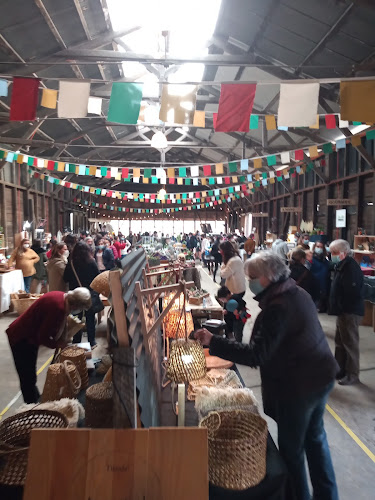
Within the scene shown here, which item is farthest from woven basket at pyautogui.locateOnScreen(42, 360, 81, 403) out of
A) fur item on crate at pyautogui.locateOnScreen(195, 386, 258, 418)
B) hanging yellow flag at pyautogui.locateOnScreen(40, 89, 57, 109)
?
hanging yellow flag at pyautogui.locateOnScreen(40, 89, 57, 109)

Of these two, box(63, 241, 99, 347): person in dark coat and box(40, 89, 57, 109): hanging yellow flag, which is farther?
box(40, 89, 57, 109): hanging yellow flag

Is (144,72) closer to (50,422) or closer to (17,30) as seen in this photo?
(17,30)

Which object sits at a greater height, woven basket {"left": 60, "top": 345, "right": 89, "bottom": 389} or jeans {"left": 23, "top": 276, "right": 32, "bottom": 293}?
woven basket {"left": 60, "top": 345, "right": 89, "bottom": 389}

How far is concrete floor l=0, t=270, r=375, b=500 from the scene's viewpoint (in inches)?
96.0

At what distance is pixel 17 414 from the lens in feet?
6.21

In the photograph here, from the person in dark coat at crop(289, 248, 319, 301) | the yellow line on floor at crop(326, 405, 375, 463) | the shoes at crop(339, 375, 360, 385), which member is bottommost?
the yellow line on floor at crop(326, 405, 375, 463)

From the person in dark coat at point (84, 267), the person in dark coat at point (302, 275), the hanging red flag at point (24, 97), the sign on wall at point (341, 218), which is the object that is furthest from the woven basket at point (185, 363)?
the sign on wall at point (341, 218)

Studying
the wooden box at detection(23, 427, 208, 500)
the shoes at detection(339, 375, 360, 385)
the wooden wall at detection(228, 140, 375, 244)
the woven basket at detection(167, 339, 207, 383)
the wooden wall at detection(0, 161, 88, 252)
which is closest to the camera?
the wooden box at detection(23, 427, 208, 500)

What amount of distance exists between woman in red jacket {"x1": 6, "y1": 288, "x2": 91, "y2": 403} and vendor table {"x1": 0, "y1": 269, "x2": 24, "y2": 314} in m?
4.40

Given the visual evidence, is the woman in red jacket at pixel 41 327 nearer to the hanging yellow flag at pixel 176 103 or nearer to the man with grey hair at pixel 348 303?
the man with grey hair at pixel 348 303

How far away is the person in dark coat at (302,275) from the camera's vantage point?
4.67 m

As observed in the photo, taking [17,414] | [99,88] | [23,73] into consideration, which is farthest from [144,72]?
[17,414]

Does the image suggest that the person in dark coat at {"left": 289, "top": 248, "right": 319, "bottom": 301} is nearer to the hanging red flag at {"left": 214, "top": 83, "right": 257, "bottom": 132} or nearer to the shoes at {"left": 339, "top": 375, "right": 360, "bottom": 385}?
the shoes at {"left": 339, "top": 375, "right": 360, "bottom": 385}

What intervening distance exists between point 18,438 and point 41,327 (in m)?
0.88
